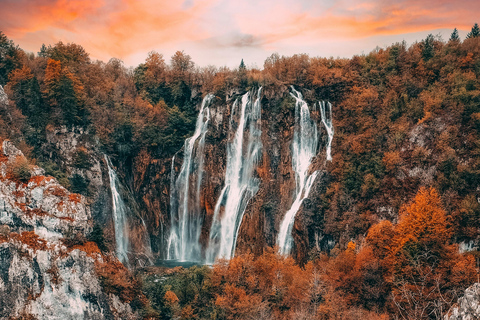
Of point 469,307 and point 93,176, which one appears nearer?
point 469,307

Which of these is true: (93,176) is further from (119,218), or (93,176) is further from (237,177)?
(237,177)

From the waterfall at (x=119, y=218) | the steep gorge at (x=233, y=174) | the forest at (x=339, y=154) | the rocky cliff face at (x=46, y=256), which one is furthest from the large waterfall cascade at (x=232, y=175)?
the rocky cliff face at (x=46, y=256)

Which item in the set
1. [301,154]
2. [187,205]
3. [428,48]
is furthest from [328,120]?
[187,205]

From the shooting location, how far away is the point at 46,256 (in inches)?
1687

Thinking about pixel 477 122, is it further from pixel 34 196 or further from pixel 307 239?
pixel 34 196

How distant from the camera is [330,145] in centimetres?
5653

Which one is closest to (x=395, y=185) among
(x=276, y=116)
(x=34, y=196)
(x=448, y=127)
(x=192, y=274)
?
(x=448, y=127)

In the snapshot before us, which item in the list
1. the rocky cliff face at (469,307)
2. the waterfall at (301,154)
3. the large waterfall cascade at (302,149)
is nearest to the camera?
the rocky cliff face at (469,307)

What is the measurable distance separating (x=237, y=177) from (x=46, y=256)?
83.7 ft

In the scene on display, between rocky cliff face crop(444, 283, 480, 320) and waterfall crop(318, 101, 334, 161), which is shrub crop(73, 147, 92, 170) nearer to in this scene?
waterfall crop(318, 101, 334, 161)

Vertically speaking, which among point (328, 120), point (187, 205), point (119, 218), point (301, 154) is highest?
point (328, 120)

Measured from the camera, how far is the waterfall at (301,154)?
171ft

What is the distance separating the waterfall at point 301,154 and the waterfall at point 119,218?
769 inches

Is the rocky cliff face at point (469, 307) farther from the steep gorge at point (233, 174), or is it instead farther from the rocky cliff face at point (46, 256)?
the rocky cliff face at point (46, 256)
